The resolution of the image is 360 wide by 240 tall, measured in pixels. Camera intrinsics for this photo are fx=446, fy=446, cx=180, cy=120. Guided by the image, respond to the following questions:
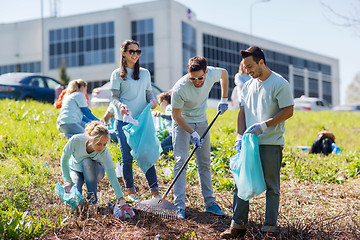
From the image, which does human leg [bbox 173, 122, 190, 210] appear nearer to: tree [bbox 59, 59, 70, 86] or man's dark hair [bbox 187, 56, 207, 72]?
man's dark hair [bbox 187, 56, 207, 72]

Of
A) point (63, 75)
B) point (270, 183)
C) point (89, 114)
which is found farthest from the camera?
point (63, 75)

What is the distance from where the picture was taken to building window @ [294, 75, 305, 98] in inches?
2197

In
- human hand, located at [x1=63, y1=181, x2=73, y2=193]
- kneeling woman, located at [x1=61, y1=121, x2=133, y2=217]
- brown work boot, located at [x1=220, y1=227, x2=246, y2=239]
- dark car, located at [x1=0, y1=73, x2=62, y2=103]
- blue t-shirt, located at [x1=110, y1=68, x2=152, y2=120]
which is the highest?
dark car, located at [x1=0, y1=73, x2=62, y2=103]

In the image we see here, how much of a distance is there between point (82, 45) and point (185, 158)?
122 ft

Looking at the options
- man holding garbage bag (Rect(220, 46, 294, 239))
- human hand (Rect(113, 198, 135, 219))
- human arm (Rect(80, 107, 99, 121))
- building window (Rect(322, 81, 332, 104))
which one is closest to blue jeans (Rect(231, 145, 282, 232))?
man holding garbage bag (Rect(220, 46, 294, 239))

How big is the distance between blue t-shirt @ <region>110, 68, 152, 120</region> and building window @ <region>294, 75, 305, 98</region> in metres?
52.3

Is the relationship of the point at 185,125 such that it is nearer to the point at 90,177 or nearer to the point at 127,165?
the point at 127,165

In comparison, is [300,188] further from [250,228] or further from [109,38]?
[109,38]

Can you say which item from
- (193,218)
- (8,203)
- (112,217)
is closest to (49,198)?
(8,203)

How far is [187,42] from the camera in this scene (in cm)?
4031

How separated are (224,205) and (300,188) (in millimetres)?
1545

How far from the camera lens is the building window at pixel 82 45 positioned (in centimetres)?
3941

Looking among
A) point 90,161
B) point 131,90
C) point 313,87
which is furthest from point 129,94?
point 313,87

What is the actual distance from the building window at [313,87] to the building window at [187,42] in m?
23.1
